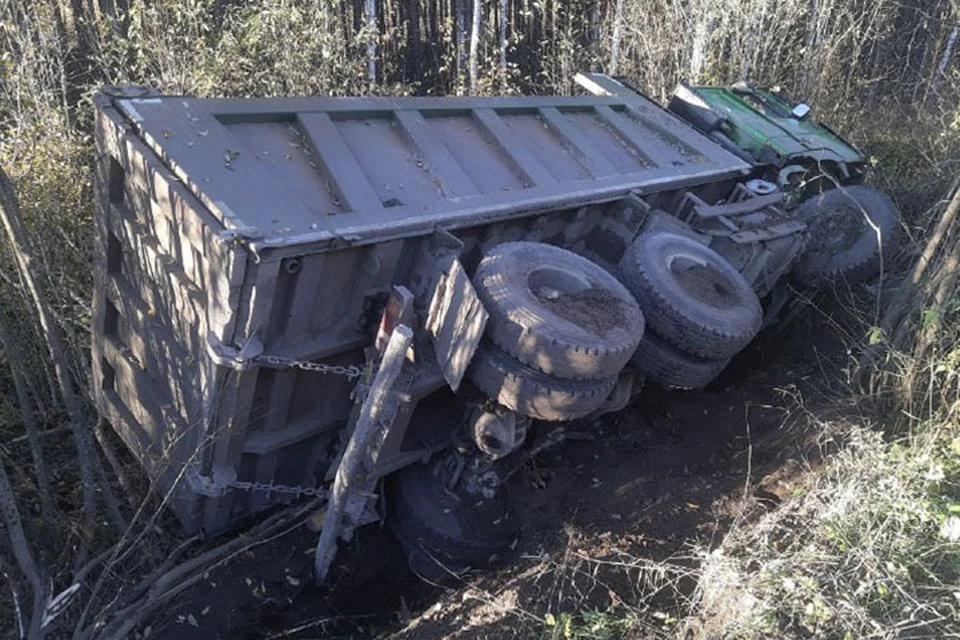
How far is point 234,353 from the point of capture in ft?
10.2

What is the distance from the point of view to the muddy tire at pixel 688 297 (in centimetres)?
393

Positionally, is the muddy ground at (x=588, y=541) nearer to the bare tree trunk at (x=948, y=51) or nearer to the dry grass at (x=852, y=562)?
the dry grass at (x=852, y=562)

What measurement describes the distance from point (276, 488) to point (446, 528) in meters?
0.93

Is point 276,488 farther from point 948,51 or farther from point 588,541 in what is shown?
point 948,51

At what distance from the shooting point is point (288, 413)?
372 cm

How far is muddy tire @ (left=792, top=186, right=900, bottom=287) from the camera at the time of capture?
17.3ft

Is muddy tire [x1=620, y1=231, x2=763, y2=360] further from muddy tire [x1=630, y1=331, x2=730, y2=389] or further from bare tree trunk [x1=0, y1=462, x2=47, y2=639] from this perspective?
bare tree trunk [x1=0, y1=462, x2=47, y2=639]

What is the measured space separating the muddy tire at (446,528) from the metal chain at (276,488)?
48 centimetres

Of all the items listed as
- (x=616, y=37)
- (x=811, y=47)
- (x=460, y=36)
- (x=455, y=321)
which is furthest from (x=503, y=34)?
(x=455, y=321)

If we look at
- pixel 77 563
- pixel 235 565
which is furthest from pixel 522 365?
pixel 77 563

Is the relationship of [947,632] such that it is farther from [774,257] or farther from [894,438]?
[774,257]

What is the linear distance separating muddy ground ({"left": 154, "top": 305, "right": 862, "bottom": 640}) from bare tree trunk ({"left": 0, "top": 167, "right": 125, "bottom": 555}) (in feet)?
2.53

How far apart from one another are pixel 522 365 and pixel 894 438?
85.2 inches

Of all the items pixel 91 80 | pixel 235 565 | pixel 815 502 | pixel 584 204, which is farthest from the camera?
pixel 91 80
